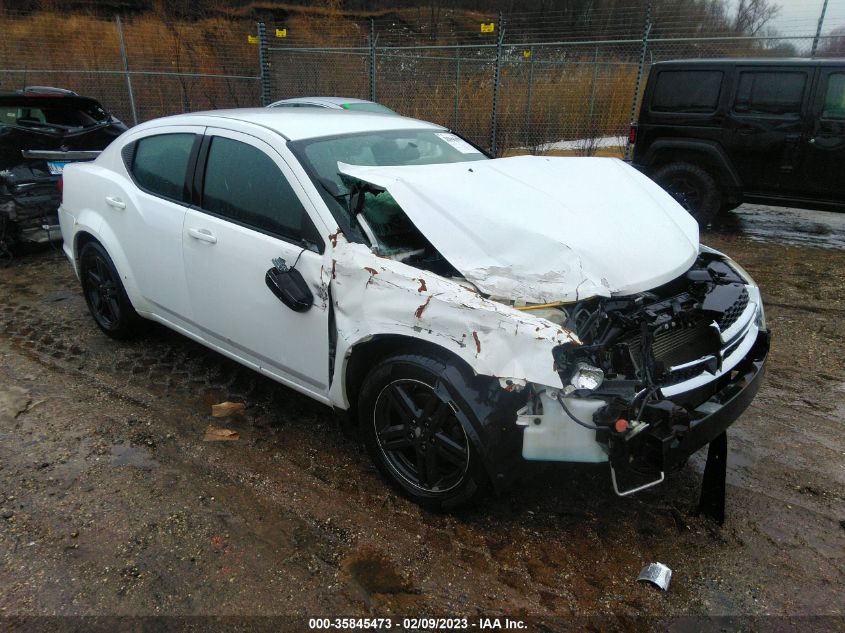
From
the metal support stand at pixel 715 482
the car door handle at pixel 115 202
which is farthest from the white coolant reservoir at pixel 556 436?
the car door handle at pixel 115 202

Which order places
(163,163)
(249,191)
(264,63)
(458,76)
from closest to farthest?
(249,191)
(163,163)
(264,63)
(458,76)

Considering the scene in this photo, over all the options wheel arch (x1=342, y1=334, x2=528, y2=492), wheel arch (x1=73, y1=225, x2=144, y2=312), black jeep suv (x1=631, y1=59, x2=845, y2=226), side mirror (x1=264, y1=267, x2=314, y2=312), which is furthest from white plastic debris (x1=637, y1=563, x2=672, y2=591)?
black jeep suv (x1=631, y1=59, x2=845, y2=226)

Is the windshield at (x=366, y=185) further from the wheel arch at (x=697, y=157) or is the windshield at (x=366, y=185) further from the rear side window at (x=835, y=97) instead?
the rear side window at (x=835, y=97)

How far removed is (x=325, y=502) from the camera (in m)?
2.79

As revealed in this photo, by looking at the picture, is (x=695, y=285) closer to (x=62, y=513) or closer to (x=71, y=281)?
(x=62, y=513)

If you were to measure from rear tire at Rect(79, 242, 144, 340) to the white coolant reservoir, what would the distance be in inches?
124

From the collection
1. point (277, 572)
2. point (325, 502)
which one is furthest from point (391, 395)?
point (277, 572)

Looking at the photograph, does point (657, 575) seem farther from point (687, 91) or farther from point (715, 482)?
point (687, 91)

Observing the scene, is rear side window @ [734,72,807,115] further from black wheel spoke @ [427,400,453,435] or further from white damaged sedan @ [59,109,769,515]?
black wheel spoke @ [427,400,453,435]

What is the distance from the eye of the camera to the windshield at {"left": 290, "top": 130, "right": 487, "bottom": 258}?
2.79 meters

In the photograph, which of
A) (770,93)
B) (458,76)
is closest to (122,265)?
(770,93)

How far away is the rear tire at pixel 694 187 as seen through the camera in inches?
290

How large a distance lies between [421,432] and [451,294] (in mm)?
669

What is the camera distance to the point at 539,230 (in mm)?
2574
